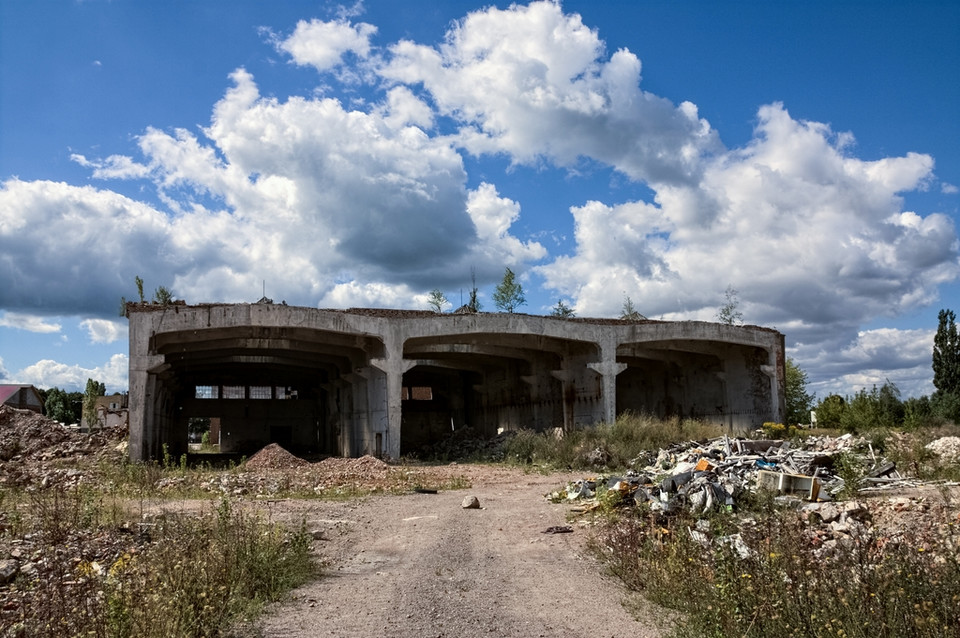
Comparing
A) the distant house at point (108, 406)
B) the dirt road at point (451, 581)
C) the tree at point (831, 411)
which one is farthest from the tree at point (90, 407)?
the tree at point (831, 411)

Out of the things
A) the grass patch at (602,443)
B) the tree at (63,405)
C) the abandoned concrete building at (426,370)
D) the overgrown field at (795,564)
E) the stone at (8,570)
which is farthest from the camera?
the tree at (63,405)

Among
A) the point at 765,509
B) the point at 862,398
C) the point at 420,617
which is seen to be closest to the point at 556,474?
the point at 765,509

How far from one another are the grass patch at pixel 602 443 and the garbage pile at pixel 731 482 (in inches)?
191

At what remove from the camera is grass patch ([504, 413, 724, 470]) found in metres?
21.7

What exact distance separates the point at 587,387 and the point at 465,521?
16743mm

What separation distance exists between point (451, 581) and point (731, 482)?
5939 millimetres

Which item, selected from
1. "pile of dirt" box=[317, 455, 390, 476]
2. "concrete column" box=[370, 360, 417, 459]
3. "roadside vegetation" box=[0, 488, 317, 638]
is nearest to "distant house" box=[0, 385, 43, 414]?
"concrete column" box=[370, 360, 417, 459]

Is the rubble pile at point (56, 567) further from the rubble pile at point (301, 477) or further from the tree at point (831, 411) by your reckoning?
the tree at point (831, 411)

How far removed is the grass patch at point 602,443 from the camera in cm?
2172

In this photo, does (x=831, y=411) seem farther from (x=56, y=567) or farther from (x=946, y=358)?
(x=56, y=567)

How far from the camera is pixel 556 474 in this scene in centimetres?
2075

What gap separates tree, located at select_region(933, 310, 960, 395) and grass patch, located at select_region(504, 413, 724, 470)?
2174 cm

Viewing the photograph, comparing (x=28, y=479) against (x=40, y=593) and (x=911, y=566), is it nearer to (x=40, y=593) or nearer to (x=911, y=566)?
(x=40, y=593)

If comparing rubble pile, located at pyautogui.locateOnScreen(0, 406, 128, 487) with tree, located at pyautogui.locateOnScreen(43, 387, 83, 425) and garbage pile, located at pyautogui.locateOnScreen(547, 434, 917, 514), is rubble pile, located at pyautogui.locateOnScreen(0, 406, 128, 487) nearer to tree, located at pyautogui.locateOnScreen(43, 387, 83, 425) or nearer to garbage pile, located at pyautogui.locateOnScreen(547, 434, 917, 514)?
garbage pile, located at pyautogui.locateOnScreen(547, 434, 917, 514)
